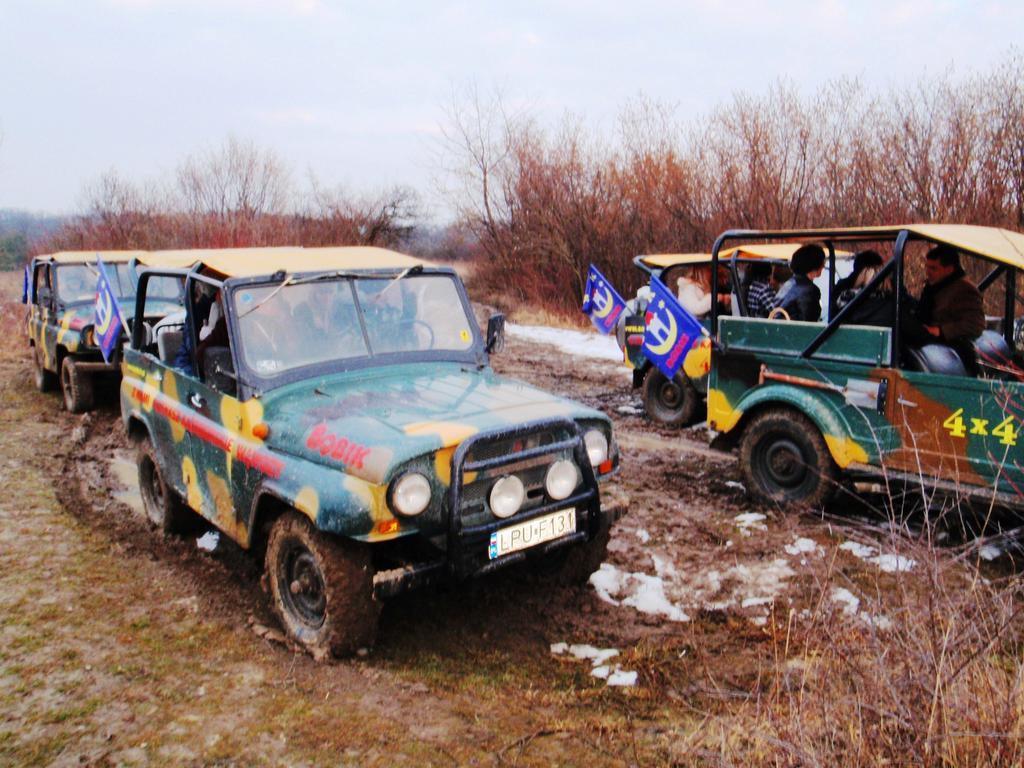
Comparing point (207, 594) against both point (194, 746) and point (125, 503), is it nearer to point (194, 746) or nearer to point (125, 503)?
point (194, 746)

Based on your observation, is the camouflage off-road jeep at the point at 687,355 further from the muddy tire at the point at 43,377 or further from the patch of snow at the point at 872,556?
the muddy tire at the point at 43,377

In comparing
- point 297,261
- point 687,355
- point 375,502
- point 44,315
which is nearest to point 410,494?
point 375,502

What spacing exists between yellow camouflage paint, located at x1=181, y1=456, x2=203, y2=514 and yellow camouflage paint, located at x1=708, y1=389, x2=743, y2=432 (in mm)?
3850

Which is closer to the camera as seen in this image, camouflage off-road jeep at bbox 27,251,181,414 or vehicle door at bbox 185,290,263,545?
vehicle door at bbox 185,290,263,545

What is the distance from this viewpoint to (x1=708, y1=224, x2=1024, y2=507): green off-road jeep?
188 inches

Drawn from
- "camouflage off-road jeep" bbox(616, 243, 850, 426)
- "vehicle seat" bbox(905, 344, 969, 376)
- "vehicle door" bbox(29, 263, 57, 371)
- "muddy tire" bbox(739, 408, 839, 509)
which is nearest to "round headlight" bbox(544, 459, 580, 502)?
"muddy tire" bbox(739, 408, 839, 509)

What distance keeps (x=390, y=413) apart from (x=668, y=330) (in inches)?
159

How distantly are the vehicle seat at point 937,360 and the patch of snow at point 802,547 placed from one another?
1.29 meters

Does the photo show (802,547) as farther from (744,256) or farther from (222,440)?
(744,256)

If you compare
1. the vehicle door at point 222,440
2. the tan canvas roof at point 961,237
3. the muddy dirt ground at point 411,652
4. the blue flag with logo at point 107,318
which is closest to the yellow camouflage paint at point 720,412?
the muddy dirt ground at point 411,652

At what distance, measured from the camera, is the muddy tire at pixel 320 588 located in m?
3.61

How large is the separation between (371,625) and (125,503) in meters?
3.66

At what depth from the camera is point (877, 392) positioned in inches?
205

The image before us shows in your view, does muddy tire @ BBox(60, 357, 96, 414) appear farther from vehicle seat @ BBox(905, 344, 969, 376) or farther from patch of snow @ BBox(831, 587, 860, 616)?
vehicle seat @ BBox(905, 344, 969, 376)
